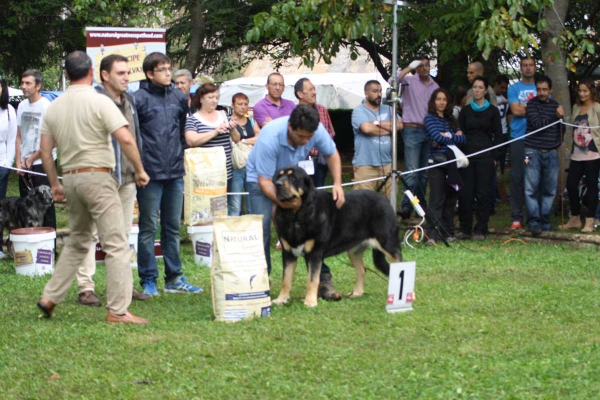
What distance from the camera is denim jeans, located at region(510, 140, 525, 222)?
11461 mm

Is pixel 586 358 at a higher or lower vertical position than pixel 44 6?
lower

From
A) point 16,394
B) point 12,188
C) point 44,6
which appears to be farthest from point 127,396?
point 44,6

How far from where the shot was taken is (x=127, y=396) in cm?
486

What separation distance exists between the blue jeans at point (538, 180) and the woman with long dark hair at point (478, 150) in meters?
0.46

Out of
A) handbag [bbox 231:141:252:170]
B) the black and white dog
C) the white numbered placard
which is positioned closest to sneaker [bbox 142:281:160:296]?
the white numbered placard

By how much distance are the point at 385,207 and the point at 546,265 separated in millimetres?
2651

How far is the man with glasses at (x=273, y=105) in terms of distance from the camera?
1030cm

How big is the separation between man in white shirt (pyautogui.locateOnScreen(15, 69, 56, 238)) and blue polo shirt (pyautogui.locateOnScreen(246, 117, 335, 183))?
350 cm

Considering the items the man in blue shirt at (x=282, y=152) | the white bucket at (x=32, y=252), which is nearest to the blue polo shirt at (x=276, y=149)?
the man in blue shirt at (x=282, y=152)

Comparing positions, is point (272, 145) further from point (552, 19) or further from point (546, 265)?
point (552, 19)

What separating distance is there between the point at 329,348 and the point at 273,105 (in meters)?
5.21

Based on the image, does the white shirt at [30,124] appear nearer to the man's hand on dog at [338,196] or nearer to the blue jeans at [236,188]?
the blue jeans at [236,188]

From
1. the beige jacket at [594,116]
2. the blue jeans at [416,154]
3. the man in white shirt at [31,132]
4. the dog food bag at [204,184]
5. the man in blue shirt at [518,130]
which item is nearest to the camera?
the dog food bag at [204,184]

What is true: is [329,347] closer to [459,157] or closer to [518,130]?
[459,157]
